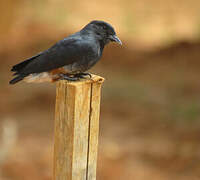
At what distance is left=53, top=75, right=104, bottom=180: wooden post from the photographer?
13.0 feet

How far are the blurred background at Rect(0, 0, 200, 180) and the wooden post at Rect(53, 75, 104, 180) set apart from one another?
3.95 metres

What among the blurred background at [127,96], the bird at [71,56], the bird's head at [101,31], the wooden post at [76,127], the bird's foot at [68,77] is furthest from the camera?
the blurred background at [127,96]

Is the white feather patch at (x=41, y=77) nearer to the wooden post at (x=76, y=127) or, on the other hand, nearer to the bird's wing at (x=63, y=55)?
the bird's wing at (x=63, y=55)

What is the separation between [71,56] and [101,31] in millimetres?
427

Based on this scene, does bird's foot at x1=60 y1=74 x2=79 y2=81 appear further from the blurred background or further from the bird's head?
the blurred background

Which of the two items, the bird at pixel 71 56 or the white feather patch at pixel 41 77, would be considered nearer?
the bird at pixel 71 56

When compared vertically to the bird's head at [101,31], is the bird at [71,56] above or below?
below

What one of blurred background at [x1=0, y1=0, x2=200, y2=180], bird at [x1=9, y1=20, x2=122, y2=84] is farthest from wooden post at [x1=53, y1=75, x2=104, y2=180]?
blurred background at [x1=0, y1=0, x2=200, y2=180]

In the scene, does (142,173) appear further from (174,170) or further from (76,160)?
(76,160)

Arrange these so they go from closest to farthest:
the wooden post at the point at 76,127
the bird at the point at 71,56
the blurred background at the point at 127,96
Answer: the wooden post at the point at 76,127 → the bird at the point at 71,56 → the blurred background at the point at 127,96

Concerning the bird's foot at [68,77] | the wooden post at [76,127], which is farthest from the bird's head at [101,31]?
the wooden post at [76,127]

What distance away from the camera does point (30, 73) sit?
15.7ft

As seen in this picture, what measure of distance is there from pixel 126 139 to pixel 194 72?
3666 millimetres

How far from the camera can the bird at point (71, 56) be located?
15.3 feet
